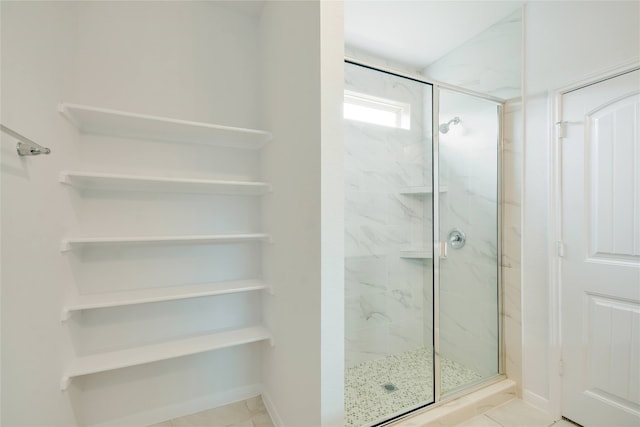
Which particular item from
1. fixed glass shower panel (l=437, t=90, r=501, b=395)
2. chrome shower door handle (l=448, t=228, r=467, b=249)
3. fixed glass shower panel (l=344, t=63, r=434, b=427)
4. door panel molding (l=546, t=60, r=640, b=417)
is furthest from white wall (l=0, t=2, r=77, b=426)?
door panel molding (l=546, t=60, r=640, b=417)

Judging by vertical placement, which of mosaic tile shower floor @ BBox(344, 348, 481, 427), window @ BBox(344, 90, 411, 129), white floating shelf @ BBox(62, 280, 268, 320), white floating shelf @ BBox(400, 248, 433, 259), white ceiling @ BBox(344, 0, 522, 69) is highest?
white ceiling @ BBox(344, 0, 522, 69)

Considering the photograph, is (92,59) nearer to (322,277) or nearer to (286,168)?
(286,168)

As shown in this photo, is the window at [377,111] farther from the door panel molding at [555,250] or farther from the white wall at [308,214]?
the door panel molding at [555,250]

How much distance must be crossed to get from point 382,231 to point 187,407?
1.83m

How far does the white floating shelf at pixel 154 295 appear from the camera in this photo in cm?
138

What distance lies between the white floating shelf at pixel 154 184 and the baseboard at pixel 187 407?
135 cm

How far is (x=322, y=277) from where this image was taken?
113 cm

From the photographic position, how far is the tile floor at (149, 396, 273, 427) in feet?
5.41

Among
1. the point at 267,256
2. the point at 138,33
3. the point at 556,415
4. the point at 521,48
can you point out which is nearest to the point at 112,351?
the point at 267,256

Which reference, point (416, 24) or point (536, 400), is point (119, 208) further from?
point (536, 400)

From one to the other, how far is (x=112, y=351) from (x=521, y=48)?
3226 mm

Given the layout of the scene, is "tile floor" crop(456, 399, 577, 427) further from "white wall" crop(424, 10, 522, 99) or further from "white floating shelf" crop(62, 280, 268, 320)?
"white wall" crop(424, 10, 522, 99)

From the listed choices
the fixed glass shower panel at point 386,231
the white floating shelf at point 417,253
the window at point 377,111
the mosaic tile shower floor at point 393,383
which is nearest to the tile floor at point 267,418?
the mosaic tile shower floor at point 393,383

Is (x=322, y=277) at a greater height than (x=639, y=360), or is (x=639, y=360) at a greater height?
(x=322, y=277)
